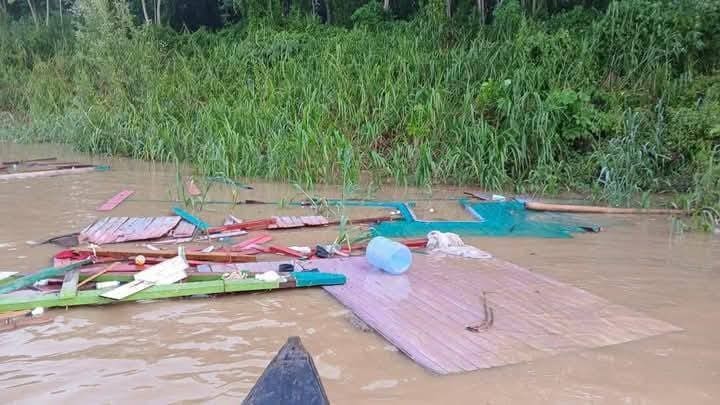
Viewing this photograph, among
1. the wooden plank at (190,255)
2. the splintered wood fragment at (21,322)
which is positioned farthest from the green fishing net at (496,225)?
the splintered wood fragment at (21,322)

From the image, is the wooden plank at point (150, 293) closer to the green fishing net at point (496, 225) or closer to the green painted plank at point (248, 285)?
the green painted plank at point (248, 285)

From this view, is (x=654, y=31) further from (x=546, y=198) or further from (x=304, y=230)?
(x=304, y=230)

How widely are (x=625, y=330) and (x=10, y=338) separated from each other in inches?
129

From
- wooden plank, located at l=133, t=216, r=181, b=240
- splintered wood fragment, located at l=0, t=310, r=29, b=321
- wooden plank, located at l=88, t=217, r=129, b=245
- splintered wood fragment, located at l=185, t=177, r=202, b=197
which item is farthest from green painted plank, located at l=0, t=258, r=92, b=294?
splintered wood fragment, located at l=185, t=177, r=202, b=197

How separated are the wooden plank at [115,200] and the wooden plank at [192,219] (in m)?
0.73

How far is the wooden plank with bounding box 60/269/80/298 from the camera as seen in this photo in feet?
12.4

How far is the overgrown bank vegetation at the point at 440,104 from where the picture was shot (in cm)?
745

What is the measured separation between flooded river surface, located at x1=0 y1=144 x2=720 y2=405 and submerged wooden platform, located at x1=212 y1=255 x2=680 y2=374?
95mm

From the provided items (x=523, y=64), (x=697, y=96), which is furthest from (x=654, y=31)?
(x=523, y=64)

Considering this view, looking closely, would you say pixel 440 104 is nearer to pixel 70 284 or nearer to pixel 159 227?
pixel 159 227

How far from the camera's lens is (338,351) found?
10.7ft

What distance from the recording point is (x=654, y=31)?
27.2 ft

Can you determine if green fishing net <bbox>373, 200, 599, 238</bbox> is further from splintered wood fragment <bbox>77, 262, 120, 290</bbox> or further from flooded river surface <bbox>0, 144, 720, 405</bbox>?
splintered wood fragment <bbox>77, 262, 120, 290</bbox>

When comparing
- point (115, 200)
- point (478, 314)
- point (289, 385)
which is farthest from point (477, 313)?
point (115, 200)
